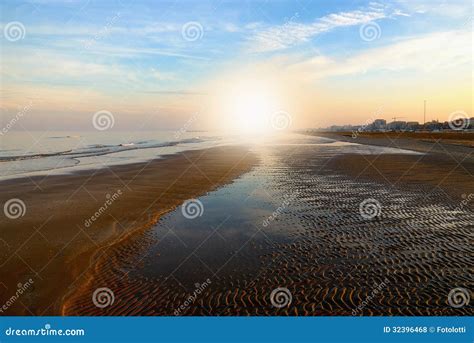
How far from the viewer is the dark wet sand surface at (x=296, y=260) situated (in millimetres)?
7414

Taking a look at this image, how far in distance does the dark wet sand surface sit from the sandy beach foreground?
0.12ft

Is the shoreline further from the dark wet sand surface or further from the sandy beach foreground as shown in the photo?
the dark wet sand surface

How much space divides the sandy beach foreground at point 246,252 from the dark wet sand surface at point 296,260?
1.5 inches

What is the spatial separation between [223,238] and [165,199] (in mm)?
7158

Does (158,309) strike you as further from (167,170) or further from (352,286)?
(167,170)

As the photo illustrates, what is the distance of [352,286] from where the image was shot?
8047 millimetres

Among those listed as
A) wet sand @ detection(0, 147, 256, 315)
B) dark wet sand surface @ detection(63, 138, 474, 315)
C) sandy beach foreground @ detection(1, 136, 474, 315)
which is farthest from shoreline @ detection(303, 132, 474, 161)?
wet sand @ detection(0, 147, 256, 315)

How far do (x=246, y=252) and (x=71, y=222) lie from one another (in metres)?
7.74

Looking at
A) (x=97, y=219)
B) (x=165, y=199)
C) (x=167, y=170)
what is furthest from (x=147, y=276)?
(x=167, y=170)

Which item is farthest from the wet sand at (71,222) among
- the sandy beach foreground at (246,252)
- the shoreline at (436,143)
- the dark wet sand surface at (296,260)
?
the shoreline at (436,143)

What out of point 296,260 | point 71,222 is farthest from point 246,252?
point 71,222

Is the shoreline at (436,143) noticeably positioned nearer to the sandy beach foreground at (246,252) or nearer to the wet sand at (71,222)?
the sandy beach foreground at (246,252)

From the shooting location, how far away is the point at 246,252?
10312mm

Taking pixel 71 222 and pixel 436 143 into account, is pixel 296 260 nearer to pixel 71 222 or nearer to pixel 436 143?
pixel 71 222
